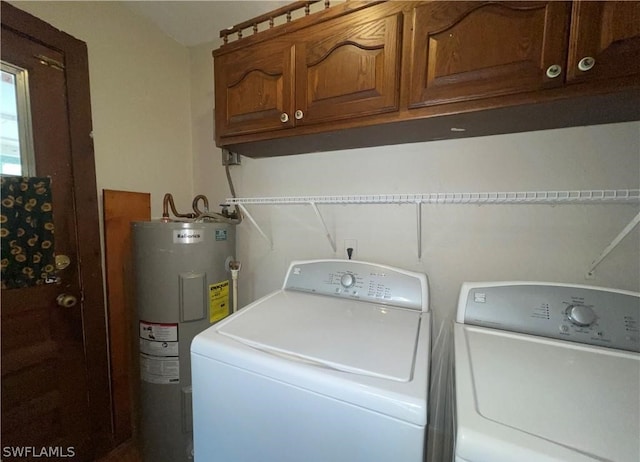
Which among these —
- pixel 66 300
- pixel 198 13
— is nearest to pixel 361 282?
pixel 66 300

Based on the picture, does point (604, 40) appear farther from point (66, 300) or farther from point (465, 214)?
point (66, 300)

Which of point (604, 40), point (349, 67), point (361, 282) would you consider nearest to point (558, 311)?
point (361, 282)

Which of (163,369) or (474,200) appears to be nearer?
(474,200)

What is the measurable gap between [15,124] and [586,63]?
209 centimetres


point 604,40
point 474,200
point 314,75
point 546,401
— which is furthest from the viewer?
point 314,75

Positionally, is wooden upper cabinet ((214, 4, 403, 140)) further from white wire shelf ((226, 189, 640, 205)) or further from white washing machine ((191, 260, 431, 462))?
white washing machine ((191, 260, 431, 462))

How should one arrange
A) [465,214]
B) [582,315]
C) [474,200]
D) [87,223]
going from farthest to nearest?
[87,223] → [465,214] → [474,200] → [582,315]

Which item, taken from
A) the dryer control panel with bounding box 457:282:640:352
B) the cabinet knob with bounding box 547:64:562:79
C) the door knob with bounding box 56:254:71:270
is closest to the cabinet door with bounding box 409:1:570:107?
the cabinet knob with bounding box 547:64:562:79

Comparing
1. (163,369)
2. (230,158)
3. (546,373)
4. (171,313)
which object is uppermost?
(230,158)

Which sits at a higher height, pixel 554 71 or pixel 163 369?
pixel 554 71

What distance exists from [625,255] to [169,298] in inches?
74.7

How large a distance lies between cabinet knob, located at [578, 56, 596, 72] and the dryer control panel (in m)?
0.65

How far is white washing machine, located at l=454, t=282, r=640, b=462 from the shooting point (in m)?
0.50

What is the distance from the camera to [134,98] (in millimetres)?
1588
